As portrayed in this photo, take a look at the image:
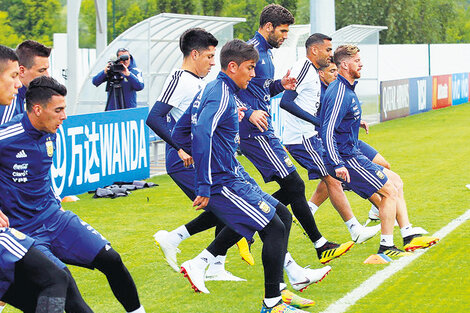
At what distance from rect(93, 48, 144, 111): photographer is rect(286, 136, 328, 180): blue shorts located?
16.2 feet

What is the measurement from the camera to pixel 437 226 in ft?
29.8

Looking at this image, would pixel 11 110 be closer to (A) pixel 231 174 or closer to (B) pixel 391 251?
(A) pixel 231 174

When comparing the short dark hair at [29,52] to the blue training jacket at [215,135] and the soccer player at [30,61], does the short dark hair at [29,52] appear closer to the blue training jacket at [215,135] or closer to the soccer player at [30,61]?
the soccer player at [30,61]

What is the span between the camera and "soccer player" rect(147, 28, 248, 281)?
6.79 metres

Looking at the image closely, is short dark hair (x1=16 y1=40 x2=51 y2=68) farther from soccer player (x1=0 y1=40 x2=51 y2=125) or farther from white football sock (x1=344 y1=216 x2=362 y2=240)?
white football sock (x1=344 y1=216 x2=362 y2=240)

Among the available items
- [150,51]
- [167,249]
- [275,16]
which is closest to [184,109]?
[167,249]

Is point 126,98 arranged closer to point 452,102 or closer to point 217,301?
point 217,301

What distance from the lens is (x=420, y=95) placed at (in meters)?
28.7

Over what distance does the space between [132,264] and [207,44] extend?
87.9 inches

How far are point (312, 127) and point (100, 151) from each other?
461 centimetres

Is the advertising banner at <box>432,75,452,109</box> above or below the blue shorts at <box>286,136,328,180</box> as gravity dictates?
below

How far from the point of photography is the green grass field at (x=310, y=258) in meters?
6.29

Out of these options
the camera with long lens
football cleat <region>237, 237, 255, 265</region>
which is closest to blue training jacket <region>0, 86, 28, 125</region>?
football cleat <region>237, 237, 255, 265</region>

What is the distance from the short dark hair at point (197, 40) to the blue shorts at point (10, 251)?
2.84 metres
